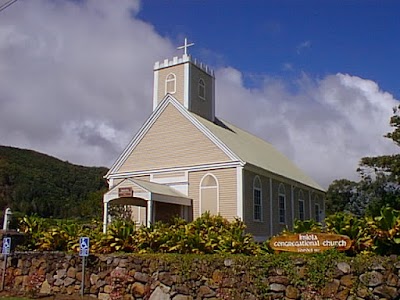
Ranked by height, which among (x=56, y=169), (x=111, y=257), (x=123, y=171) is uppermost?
(x=56, y=169)

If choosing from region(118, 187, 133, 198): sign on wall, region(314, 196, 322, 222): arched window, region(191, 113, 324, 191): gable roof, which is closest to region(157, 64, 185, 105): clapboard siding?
region(191, 113, 324, 191): gable roof

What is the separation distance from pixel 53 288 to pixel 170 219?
38.4 ft

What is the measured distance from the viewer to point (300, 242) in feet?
40.1

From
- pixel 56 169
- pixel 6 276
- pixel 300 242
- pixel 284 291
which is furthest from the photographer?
pixel 56 169

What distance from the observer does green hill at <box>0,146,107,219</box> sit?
58.5 meters

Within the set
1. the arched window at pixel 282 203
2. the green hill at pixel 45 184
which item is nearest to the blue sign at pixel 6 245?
the arched window at pixel 282 203

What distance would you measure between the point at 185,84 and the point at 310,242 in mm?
17479

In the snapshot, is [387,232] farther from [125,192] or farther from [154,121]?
[154,121]

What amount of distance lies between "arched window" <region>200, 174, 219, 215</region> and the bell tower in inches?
180

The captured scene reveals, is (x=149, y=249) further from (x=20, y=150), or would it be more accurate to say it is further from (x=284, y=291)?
(x=20, y=150)

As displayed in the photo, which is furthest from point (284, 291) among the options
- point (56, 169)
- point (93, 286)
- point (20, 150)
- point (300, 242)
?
point (20, 150)

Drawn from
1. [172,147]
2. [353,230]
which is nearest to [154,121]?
[172,147]

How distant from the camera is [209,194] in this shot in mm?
25188

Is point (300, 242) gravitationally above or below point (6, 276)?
above
